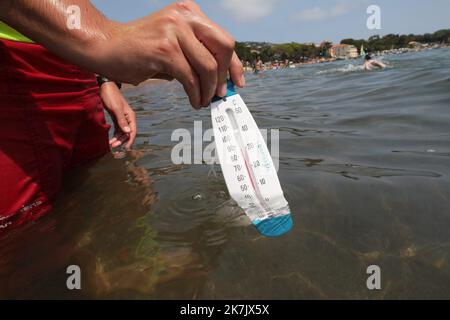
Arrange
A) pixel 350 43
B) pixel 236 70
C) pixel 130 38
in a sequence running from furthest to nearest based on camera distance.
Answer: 1. pixel 350 43
2. pixel 236 70
3. pixel 130 38

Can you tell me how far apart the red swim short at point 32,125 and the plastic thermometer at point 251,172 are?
1.16 meters

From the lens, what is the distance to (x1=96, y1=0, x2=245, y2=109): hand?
122cm

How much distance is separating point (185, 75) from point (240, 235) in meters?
0.85

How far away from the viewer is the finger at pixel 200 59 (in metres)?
1.24

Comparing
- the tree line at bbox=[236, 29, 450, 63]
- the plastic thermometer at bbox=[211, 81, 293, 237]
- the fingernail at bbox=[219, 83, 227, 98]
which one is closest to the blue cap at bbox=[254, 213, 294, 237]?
the plastic thermometer at bbox=[211, 81, 293, 237]

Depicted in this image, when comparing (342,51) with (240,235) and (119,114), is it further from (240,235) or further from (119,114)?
(240,235)

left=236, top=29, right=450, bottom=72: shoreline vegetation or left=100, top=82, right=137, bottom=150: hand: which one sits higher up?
left=236, top=29, right=450, bottom=72: shoreline vegetation

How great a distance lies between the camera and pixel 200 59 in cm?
126

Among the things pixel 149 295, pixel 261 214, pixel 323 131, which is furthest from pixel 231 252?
pixel 323 131

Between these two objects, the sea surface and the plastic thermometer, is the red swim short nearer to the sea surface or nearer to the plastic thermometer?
the sea surface

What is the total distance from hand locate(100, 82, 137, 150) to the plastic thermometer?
1602mm

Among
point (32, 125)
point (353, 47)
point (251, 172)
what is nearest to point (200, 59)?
point (251, 172)

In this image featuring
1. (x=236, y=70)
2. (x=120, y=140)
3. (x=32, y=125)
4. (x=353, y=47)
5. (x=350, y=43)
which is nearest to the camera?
(x=236, y=70)
